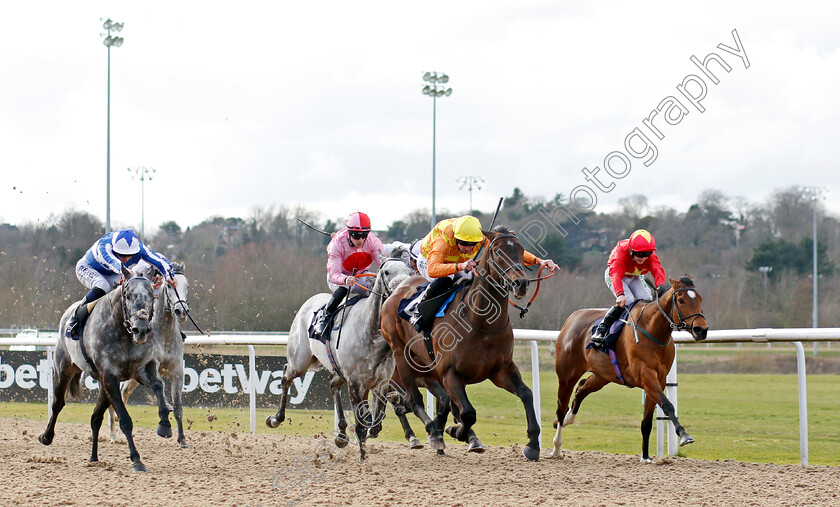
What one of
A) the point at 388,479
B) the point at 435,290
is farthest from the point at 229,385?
the point at 388,479

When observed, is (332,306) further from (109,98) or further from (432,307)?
(109,98)

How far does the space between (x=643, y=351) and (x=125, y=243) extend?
4326mm

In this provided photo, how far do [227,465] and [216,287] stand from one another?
12.8 m

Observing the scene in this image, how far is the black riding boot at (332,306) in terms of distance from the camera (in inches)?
287

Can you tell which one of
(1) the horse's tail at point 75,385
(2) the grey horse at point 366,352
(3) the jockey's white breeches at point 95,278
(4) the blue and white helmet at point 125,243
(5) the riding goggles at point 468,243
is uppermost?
(4) the blue and white helmet at point 125,243

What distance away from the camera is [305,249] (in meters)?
26.6

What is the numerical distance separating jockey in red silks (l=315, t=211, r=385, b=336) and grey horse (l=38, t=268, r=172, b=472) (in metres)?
1.36

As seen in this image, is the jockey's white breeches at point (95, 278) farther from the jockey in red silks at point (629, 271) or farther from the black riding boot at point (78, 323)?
the jockey in red silks at point (629, 271)

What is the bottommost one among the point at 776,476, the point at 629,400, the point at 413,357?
the point at 629,400

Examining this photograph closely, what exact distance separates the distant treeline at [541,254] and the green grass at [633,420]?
7.74 ft

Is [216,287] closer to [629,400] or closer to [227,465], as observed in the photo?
[629,400]

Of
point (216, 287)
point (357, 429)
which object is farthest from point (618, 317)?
point (216, 287)

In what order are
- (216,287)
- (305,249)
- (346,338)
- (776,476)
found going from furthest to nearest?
(305,249)
(216,287)
(346,338)
(776,476)

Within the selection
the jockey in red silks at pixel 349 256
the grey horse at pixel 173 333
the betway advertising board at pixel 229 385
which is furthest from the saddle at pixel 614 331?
the betway advertising board at pixel 229 385
